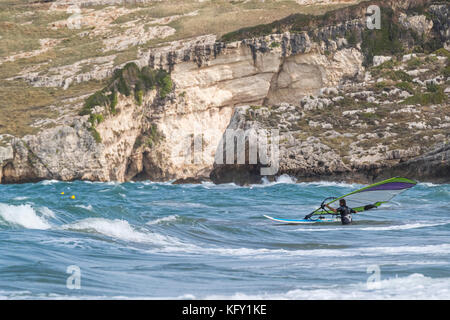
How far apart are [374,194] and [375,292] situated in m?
12.4

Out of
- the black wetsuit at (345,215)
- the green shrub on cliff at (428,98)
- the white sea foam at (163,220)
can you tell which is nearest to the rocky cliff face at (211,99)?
the green shrub on cliff at (428,98)

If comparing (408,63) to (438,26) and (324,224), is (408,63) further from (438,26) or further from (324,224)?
(324,224)

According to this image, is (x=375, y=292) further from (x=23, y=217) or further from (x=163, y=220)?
(x=23, y=217)

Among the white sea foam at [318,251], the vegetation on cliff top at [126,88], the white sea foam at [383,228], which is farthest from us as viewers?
the vegetation on cliff top at [126,88]

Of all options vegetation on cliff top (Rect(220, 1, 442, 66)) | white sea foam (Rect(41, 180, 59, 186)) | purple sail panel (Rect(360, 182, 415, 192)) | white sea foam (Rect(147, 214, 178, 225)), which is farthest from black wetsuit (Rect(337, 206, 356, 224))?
vegetation on cliff top (Rect(220, 1, 442, 66))

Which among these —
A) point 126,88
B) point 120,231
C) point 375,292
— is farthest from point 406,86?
point 375,292

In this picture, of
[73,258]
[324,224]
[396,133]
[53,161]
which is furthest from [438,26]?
[73,258]

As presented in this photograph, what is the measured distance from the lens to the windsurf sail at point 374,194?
20.5 m

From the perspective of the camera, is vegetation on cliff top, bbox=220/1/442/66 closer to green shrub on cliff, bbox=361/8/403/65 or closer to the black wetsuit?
green shrub on cliff, bbox=361/8/403/65

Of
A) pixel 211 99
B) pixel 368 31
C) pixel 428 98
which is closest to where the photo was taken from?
pixel 428 98

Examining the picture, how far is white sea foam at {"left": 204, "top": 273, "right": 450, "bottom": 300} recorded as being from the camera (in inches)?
344

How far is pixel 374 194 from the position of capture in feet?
69.2

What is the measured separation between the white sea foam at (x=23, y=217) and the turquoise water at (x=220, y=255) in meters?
0.03

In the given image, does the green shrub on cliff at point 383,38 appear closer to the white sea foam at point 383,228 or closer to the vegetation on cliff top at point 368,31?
the vegetation on cliff top at point 368,31
